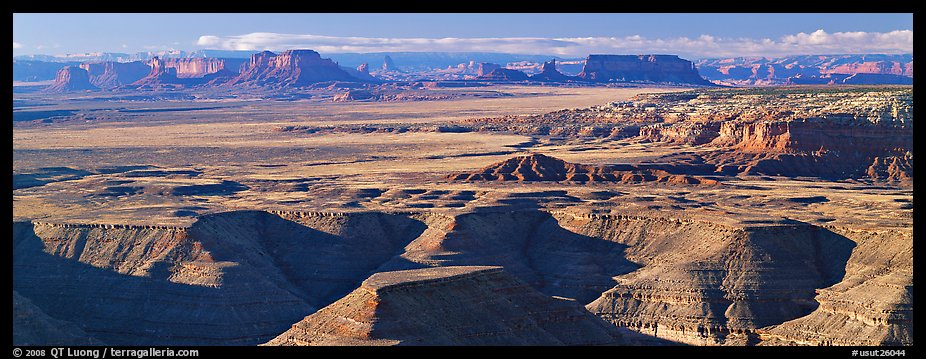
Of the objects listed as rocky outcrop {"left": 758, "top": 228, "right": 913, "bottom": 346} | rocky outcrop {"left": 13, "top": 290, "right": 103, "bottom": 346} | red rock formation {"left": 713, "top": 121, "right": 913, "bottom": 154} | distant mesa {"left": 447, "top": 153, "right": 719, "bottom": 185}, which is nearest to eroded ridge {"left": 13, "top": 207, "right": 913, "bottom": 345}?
rocky outcrop {"left": 758, "top": 228, "right": 913, "bottom": 346}

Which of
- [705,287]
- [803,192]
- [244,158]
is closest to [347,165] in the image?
[244,158]

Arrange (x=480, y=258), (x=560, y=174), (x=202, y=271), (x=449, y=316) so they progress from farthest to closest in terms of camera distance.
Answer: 1. (x=560, y=174)
2. (x=480, y=258)
3. (x=202, y=271)
4. (x=449, y=316)

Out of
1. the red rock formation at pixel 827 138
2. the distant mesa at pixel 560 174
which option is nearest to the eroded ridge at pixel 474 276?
the distant mesa at pixel 560 174

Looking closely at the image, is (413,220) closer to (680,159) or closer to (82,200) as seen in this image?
(82,200)

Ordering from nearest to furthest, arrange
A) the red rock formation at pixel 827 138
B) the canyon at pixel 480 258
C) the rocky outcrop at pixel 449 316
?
the rocky outcrop at pixel 449 316
the canyon at pixel 480 258
the red rock formation at pixel 827 138

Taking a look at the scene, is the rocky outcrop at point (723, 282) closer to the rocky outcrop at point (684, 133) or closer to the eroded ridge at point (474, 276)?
the eroded ridge at point (474, 276)

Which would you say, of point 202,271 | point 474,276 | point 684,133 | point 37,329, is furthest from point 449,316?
point 684,133

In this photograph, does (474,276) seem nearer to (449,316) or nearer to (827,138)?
(449,316)
